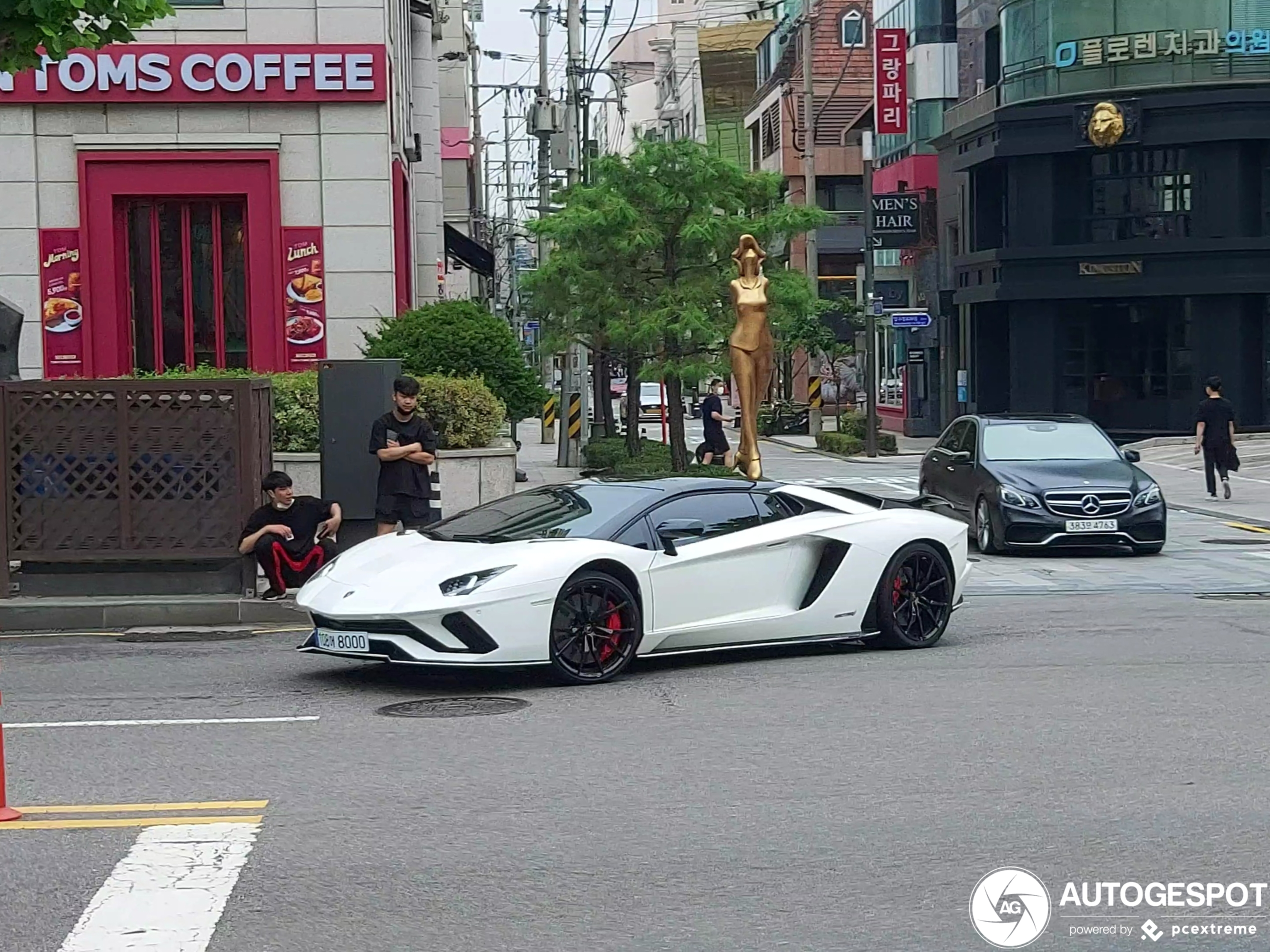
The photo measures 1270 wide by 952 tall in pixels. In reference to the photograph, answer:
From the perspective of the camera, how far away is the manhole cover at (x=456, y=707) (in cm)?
923

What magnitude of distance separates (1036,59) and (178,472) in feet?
110

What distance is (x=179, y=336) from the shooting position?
77.9 ft

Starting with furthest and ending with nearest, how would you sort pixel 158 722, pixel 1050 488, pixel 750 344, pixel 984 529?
pixel 750 344 → pixel 984 529 → pixel 1050 488 → pixel 158 722

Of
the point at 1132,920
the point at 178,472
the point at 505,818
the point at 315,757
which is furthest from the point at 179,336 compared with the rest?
the point at 1132,920

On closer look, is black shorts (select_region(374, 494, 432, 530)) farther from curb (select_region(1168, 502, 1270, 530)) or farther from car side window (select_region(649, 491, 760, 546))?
curb (select_region(1168, 502, 1270, 530))

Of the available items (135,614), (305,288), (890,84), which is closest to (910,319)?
(890,84)

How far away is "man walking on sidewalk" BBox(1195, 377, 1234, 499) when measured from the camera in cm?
2495

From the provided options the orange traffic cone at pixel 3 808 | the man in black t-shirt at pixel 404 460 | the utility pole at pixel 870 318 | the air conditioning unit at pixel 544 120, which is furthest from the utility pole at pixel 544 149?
the orange traffic cone at pixel 3 808

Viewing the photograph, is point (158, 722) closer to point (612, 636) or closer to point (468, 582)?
point (468, 582)

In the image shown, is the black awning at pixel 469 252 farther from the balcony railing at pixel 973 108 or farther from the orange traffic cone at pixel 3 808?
the orange traffic cone at pixel 3 808

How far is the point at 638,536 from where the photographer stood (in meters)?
10.5

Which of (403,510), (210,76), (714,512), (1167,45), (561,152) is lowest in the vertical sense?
(403,510)

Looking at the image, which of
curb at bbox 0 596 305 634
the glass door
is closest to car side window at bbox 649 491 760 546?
curb at bbox 0 596 305 634

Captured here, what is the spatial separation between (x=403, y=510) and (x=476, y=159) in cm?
7106
